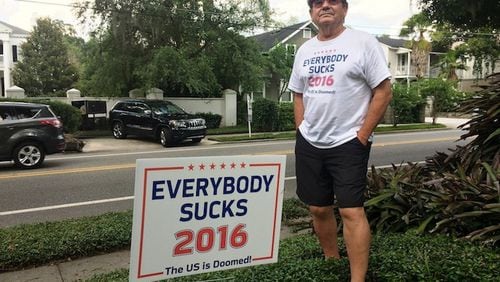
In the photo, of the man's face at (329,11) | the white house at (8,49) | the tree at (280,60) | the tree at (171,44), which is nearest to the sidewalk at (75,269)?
the man's face at (329,11)

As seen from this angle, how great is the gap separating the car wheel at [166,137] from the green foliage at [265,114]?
18.3ft

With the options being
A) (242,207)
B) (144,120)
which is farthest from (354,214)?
(144,120)

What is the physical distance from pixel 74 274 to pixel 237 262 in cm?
190

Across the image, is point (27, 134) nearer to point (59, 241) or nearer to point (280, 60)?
point (59, 241)

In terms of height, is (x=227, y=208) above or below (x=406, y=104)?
below

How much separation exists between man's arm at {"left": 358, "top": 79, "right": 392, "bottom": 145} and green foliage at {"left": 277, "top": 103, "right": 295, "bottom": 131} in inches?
673

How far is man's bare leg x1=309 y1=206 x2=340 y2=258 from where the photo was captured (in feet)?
9.91

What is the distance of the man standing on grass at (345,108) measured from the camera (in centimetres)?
272

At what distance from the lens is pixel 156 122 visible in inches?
598

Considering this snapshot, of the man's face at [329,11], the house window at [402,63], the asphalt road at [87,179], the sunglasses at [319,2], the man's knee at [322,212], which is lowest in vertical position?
the asphalt road at [87,179]

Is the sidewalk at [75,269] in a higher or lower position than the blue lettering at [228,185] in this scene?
lower

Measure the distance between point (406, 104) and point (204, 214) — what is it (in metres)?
23.9

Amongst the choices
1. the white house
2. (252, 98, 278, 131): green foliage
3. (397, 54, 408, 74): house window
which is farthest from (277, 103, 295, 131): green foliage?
(397, 54, 408, 74): house window

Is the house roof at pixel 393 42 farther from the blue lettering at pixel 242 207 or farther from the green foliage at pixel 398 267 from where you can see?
the blue lettering at pixel 242 207
